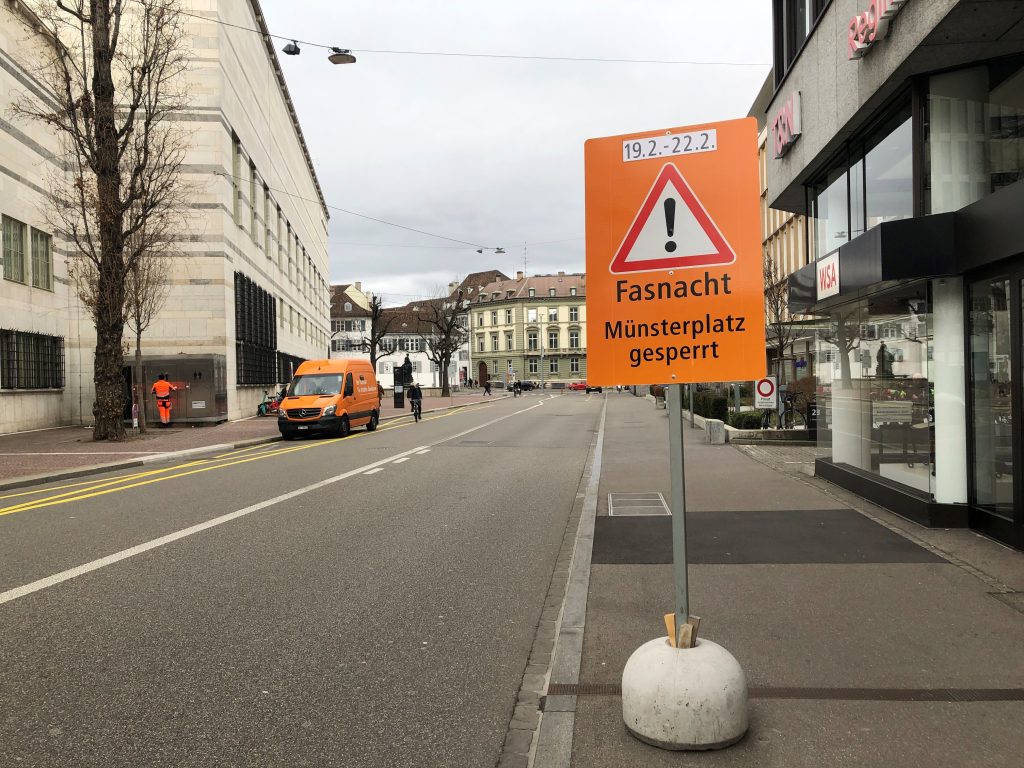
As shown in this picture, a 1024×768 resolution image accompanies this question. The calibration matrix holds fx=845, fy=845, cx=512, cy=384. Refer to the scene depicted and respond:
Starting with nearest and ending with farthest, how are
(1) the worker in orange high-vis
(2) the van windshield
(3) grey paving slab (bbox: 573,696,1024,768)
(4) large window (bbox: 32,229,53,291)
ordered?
(3) grey paving slab (bbox: 573,696,1024,768), (2) the van windshield, (4) large window (bbox: 32,229,53,291), (1) the worker in orange high-vis

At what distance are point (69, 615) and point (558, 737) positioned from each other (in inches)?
141

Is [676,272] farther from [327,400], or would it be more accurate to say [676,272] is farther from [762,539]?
[327,400]

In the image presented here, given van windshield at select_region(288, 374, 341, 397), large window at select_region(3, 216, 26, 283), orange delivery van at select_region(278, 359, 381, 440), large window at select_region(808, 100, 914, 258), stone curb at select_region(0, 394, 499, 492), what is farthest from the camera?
large window at select_region(3, 216, 26, 283)

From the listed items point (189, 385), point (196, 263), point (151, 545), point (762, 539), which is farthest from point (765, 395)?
point (196, 263)

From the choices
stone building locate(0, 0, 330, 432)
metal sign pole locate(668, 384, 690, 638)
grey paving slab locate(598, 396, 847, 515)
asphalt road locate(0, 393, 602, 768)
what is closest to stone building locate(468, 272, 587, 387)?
stone building locate(0, 0, 330, 432)

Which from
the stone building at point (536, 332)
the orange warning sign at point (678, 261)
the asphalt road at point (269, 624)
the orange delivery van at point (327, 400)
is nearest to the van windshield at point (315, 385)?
the orange delivery van at point (327, 400)

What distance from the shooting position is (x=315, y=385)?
77.9ft

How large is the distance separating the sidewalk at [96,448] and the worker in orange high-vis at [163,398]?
0.40 metres

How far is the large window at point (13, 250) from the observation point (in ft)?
79.9

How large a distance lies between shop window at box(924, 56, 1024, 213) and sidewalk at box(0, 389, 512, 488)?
1309 centimetres

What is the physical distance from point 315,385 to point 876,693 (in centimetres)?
2111

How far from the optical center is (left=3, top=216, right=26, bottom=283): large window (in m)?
24.3

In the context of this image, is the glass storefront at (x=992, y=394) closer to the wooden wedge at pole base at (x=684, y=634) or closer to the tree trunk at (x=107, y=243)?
the wooden wedge at pole base at (x=684, y=634)

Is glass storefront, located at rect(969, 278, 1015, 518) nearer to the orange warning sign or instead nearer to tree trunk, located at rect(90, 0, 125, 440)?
the orange warning sign
